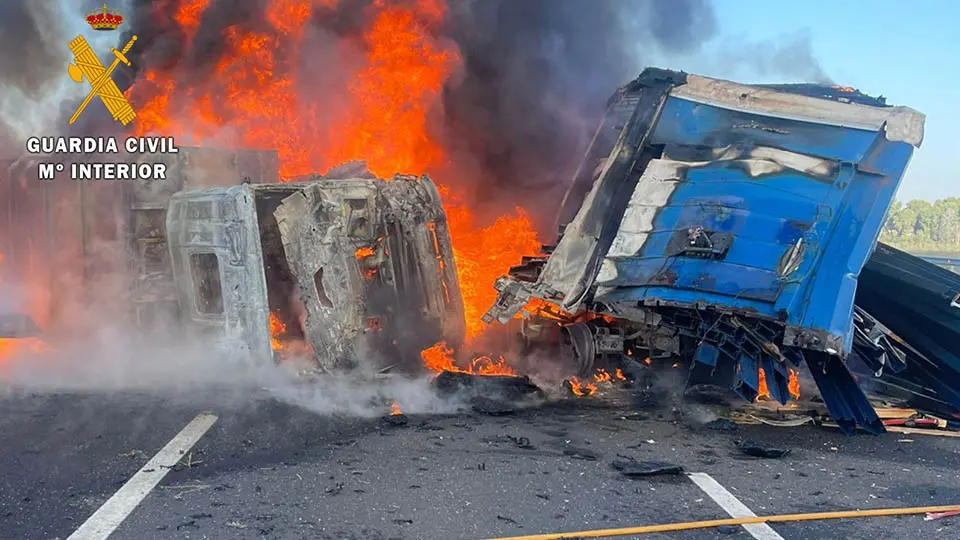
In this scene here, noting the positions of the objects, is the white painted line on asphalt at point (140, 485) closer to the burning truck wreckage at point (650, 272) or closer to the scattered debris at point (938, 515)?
the burning truck wreckage at point (650, 272)

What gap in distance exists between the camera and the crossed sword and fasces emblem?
1373 centimetres

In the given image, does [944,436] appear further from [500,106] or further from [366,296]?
[500,106]

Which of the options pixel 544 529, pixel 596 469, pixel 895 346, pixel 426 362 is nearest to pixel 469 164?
pixel 426 362

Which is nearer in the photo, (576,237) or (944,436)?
(944,436)

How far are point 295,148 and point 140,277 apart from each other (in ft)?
17.4

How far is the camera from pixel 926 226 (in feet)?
140

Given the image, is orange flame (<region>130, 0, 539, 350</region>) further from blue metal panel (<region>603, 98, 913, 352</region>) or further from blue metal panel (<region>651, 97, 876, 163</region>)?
blue metal panel (<region>603, 98, 913, 352</region>)

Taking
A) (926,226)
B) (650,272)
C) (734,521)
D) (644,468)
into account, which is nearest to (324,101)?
(650,272)

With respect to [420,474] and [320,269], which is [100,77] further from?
[420,474]

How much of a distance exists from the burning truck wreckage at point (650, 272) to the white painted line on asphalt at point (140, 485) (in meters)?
1.17

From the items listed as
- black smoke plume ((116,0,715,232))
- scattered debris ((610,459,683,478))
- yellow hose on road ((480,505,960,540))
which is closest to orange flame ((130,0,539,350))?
black smoke plume ((116,0,715,232))

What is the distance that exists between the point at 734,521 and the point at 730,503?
299 mm

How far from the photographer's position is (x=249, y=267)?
6.55 m

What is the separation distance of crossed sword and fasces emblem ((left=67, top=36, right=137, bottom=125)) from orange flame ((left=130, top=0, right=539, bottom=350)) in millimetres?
341
